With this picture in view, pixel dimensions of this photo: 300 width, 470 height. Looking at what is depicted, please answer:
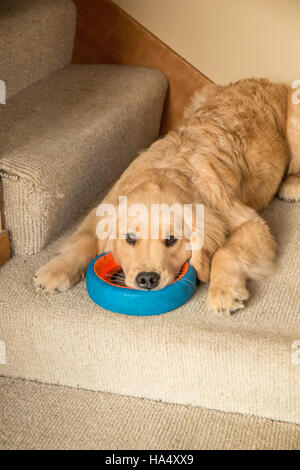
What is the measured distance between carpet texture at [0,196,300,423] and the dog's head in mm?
158

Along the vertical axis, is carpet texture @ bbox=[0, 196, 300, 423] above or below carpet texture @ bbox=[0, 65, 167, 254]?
below

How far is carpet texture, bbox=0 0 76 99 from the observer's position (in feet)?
10.5

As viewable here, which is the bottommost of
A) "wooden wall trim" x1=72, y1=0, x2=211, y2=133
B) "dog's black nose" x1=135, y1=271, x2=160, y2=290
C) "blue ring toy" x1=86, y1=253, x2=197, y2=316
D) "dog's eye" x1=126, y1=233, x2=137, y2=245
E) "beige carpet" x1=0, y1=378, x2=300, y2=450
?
"beige carpet" x1=0, y1=378, x2=300, y2=450

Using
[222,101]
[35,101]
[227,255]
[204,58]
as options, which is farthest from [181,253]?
[204,58]

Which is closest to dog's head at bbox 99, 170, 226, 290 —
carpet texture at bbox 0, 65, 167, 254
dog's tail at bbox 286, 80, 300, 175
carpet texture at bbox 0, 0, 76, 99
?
carpet texture at bbox 0, 65, 167, 254

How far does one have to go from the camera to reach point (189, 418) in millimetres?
2123

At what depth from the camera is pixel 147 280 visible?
2174 mm

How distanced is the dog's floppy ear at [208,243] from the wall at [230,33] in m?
1.71

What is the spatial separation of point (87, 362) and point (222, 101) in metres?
1.72

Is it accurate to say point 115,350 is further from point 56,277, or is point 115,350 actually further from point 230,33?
point 230,33

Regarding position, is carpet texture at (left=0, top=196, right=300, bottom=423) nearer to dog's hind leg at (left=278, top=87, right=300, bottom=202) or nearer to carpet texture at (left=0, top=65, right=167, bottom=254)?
carpet texture at (left=0, top=65, right=167, bottom=254)

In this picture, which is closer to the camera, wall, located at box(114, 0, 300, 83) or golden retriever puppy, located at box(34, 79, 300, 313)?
golden retriever puppy, located at box(34, 79, 300, 313)
